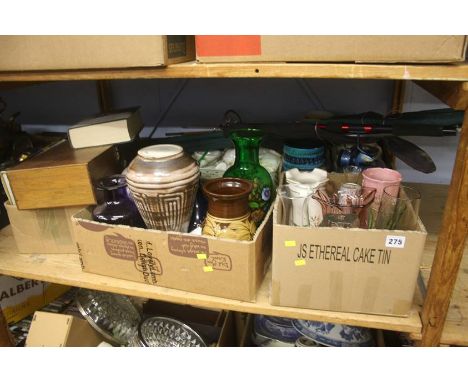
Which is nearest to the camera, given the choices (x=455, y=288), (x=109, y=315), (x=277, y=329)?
(x=455, y=288)

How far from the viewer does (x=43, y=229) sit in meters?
1.01

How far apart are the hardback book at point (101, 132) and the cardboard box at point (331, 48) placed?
39cm

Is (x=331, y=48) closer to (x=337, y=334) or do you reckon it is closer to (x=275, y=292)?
(x=275, y=292)

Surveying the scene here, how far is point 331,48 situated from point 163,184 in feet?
1.41

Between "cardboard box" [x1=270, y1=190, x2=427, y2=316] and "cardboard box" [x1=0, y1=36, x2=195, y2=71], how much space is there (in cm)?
38

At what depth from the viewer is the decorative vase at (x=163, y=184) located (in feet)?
2.73

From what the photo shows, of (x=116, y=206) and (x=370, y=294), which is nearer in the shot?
(x=370, y=294)

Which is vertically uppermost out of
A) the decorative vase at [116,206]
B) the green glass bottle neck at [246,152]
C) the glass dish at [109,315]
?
the green glass bottle neck at [246,152]

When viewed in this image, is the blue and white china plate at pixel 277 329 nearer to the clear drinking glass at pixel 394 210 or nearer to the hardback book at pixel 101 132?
the clear drinking glass at pixel 394 210

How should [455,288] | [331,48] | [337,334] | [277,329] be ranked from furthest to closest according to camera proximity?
[277,329], [337,334], [455,288], [331,48]

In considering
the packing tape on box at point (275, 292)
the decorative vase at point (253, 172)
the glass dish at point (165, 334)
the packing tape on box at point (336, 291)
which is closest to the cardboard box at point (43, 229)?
the glass dish at point (165, 334)

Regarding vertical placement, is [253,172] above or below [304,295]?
above

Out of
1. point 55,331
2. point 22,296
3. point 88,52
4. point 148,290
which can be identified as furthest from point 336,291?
point 22,296

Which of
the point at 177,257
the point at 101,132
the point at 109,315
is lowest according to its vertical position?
the point at 109,315
